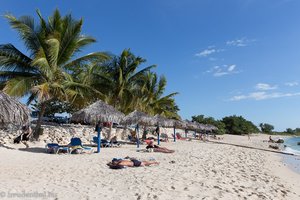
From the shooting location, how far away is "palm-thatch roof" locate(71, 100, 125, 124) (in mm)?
11047

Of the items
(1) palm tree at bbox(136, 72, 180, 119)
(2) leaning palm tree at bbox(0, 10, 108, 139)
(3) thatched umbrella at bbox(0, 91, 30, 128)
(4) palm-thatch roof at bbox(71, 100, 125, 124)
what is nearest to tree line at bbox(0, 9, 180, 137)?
(2) leaning palm tree at bbox(0, 10, 108, 139)

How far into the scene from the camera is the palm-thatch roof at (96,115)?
1105cm

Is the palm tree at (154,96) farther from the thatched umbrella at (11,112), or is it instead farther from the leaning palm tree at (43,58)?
the thatched umbrella at (11,112)

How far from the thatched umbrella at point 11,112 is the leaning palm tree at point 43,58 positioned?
179 inches

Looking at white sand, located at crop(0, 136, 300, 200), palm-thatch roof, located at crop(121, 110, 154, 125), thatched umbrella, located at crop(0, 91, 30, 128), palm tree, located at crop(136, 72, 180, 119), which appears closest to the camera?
white sand, located at crop(0, 136, 300, 200)

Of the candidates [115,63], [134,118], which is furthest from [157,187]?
[115,63]

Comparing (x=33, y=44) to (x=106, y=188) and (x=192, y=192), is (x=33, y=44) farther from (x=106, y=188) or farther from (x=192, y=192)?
(x=192, y=192)

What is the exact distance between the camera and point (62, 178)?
5.95 meters

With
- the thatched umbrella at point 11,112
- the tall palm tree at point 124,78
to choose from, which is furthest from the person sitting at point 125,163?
the tall palm tree at point 124,78

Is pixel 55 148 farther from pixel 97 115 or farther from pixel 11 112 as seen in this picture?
pixel 11 112

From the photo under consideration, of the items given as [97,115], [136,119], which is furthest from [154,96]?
[97,115]

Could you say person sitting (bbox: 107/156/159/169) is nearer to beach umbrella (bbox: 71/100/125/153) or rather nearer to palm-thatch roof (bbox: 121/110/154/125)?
beach umbrella (bbox: 71/100/125/153)

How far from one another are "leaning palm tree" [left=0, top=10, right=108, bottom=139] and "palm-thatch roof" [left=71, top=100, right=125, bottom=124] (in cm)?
Answer: 184

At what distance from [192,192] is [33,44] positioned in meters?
11.3
